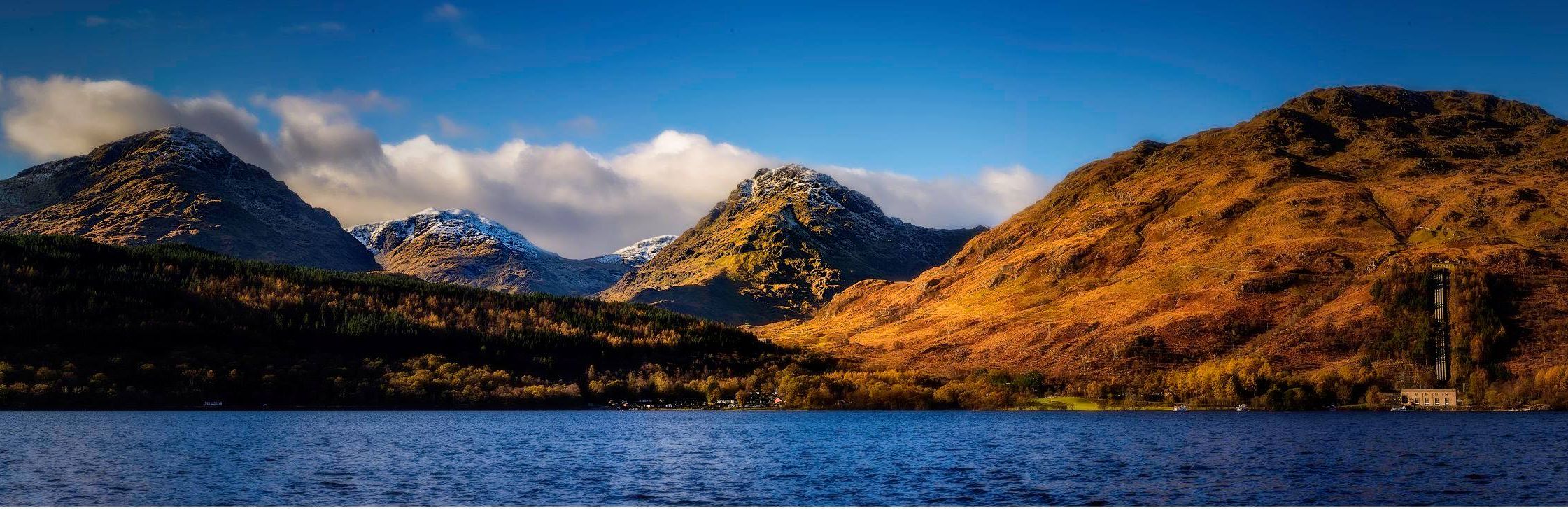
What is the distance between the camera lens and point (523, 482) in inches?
4090

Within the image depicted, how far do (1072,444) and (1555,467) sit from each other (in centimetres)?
5900

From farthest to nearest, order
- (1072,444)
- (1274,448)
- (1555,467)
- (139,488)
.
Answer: (1072,444) < (1274,448) < (1555,467) < (139,488)

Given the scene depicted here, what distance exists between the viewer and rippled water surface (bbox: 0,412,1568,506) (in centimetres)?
9306

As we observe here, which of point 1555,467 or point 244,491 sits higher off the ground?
point 1555,467

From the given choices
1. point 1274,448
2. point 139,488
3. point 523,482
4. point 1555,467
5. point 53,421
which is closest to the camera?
point 139,488

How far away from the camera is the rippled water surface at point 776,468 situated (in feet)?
305

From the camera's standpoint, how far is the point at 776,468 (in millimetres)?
121188

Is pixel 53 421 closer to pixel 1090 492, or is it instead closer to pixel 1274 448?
pixel 1090 492

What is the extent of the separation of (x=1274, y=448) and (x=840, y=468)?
63.8m

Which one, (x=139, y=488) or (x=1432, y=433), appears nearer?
(x=139, y=488)

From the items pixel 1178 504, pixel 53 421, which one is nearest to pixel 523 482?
pixel 1178 504

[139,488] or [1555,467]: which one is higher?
[1555,467]

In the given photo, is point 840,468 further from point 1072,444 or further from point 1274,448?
point 1274,448

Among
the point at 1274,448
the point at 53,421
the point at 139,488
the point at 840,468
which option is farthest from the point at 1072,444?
the point at 53,421
